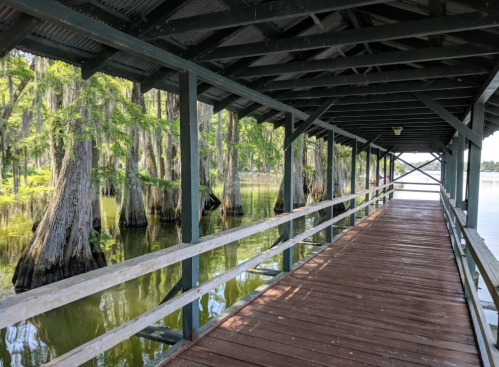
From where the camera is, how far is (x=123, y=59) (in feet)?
9.93

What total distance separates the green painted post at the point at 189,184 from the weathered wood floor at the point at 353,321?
24 cm

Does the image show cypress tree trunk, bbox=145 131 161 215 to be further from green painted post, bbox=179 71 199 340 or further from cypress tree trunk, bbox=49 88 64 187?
green painted post, bbox=179 71 199 340

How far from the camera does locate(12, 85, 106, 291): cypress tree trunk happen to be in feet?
23.4

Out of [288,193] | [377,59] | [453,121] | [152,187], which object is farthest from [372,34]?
[152,187]

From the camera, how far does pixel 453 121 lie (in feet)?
13.9

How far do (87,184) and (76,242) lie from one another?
131cm

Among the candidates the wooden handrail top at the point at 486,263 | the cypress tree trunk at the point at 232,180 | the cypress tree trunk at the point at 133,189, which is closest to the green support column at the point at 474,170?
the wooden handrail top at the point at 486,263

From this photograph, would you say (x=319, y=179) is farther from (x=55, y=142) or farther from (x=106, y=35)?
(x=106, y=35)

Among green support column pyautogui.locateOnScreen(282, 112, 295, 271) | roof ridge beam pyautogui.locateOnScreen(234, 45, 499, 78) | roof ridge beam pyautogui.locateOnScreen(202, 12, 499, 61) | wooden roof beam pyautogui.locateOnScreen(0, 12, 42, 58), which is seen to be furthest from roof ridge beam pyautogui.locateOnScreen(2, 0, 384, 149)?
green support column pyautogui.locateOnScreen(282, 112, 295, 271)

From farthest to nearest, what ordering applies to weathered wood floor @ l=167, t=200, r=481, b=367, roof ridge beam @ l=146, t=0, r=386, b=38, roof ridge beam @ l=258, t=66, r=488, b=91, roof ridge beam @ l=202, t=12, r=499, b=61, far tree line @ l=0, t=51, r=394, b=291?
far tree line @ l=0, t=51, r=394, b=291, roof ridge beam @ l=258, t=66, r=488, b=91, weathered wood floor @ l=167, t=200, r=481, b=367, roof ridge beam @ l=202, t=12, r=499, b=61, roof ridge beam @ l=146, t=0, r=386, b=38

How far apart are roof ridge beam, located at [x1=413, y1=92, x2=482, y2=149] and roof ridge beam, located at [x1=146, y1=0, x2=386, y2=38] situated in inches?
104

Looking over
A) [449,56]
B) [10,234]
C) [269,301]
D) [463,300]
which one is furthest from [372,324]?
[10,234]

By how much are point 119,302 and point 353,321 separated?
4.85 metres

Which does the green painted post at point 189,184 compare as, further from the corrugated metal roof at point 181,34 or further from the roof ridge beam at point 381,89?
the roof ridge beam at point 381,89
